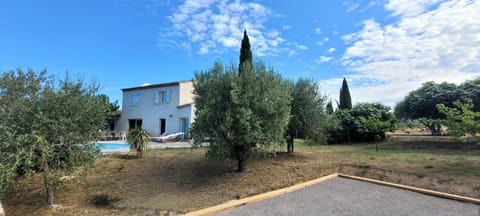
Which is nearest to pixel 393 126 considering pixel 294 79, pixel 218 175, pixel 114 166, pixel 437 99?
pixel 437 99

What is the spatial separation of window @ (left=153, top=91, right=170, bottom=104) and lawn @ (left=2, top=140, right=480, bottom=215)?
13.8 m

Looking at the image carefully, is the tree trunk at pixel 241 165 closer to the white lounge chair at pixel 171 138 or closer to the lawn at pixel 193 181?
the lawn at pixel 193 181

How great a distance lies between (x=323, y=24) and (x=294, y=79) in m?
4.15

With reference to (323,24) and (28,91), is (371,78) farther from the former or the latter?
(28,91)

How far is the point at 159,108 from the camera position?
23828 millimetres

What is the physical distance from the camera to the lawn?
570cm

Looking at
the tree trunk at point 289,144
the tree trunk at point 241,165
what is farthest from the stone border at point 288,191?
the tree trunk at point 289,144

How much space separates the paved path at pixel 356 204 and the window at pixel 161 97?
762 inches

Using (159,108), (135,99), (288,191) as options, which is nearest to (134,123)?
(135,99)

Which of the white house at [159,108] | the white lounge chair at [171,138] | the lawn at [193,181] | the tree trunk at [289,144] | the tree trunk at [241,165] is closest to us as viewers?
the lawn at [193,181]

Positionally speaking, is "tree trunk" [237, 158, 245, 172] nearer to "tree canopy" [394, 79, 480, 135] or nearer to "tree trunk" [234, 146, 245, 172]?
"tree trunk" [234, 146, 245, 172]

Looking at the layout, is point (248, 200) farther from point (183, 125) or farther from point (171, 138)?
point (183, 125)

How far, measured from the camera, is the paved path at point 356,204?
15.6ft

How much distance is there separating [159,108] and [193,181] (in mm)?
17700
